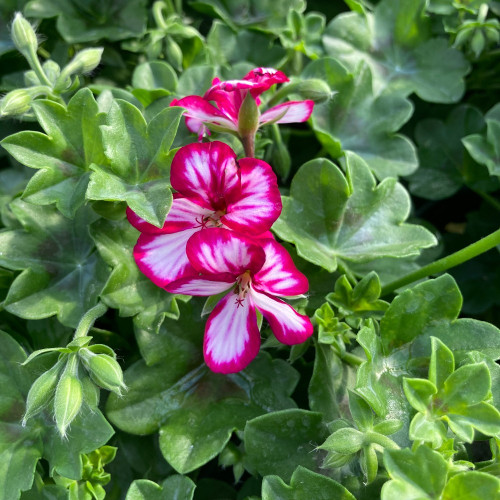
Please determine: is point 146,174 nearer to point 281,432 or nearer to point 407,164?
point 281,432

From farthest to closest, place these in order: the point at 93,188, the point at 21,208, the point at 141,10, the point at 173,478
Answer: the point at 141,10 < the point at 21,208 < the point at 173,478 < the point at 93,188

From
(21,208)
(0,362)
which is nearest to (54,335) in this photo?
(0,362)

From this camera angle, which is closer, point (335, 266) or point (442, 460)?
point (442, 460)

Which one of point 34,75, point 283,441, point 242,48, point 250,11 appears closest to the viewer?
point 283,441

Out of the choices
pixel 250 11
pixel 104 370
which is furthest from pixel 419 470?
pixel 250 11

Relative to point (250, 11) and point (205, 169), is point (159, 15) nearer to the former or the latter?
point (250, 11)

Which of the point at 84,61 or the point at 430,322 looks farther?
the point at 84,61

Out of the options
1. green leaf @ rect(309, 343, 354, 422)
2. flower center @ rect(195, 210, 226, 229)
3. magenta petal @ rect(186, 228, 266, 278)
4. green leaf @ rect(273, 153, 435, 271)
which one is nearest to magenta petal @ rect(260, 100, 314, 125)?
green leaf @ rect(273, 153, 435, 271)

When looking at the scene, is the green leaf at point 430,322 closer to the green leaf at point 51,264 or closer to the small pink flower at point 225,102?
the small pink flower at point 225,102
